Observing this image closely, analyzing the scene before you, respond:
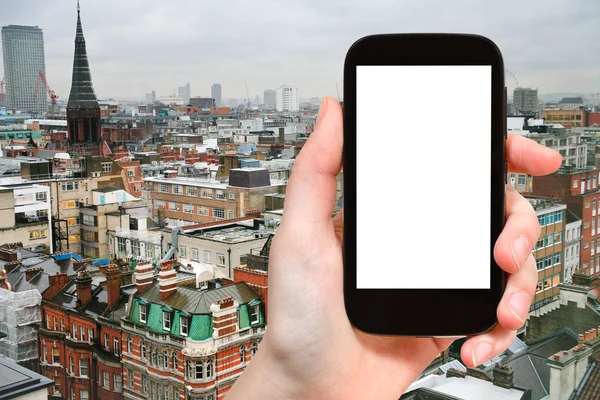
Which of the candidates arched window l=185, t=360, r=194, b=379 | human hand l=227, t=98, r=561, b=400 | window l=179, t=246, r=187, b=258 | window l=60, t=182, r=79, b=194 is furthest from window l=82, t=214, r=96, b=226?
human hand l=227, t=98, r=561, b=400

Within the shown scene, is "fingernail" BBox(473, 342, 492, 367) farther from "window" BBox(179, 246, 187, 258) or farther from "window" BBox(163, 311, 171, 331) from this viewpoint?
"window" BBox(179, 246, 187, 258)

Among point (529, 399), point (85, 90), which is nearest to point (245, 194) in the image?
point (85, 90)

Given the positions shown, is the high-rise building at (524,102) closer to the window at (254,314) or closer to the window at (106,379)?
the window at (254,314)

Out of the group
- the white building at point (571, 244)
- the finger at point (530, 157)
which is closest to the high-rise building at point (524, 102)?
the white building at point (571, 244)

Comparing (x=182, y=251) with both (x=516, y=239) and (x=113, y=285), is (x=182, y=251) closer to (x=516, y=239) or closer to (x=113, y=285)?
(x=113, y=285)

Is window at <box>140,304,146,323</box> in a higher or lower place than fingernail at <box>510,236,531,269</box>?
lower

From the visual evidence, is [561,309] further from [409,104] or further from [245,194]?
[409,104]
